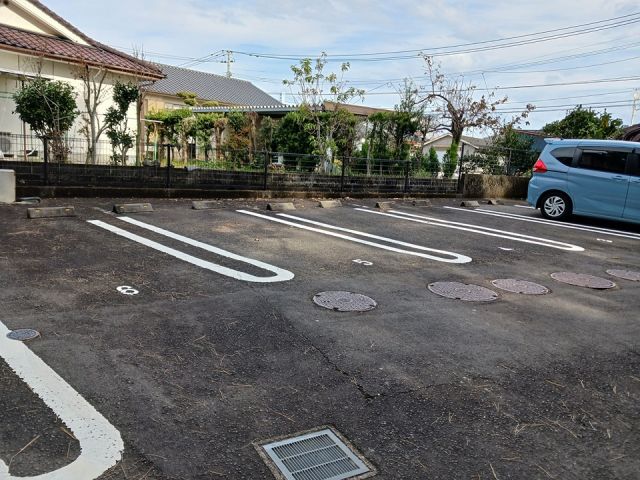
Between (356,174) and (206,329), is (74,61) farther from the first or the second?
(206,329)

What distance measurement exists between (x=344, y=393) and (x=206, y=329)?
124 cm

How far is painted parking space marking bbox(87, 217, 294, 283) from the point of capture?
475 centimetres

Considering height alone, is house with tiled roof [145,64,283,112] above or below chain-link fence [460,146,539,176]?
above

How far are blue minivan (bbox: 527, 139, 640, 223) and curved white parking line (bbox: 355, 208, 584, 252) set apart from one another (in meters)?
2.46

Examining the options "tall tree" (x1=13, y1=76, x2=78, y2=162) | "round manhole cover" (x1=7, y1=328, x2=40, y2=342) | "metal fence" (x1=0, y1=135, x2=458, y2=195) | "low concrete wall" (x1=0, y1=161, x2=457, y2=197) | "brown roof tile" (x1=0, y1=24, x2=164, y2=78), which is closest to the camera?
"round manhole cover" (x1=7, y1=328, x2=40, y2=342)

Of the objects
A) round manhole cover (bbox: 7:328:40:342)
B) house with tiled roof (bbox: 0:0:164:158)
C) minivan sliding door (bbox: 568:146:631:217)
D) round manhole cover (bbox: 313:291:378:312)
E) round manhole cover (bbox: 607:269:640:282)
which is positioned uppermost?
house with tiled roof (bbox: 0:0:164:158)

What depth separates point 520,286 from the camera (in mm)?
4949

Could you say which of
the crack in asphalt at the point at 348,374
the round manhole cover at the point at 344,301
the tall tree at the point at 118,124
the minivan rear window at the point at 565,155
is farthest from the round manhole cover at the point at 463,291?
the tall tree at the point at 118,124

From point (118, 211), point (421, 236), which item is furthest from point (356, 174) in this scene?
point (118, 211)

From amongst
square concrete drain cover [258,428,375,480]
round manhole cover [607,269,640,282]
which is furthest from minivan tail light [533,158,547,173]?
square concrete drain cover [258,428,375,480]

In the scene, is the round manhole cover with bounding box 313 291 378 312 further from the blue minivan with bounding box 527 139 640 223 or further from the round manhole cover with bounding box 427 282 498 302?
the blue minivan with bounding box 527 139 640 223

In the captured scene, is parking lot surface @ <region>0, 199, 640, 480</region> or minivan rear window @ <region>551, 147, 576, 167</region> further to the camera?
minivan rear window @ <region>551, 147, 576, 167</region>

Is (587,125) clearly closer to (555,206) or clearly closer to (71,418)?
(555,206)

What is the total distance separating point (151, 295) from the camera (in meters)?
4.03
